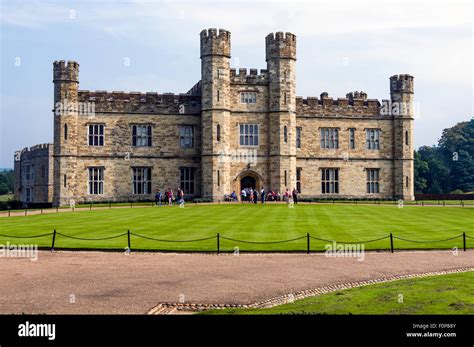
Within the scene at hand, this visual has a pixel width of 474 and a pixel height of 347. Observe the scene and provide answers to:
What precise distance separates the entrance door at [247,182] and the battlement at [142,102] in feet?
22.2

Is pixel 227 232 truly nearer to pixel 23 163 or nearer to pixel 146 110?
pixel 146 110

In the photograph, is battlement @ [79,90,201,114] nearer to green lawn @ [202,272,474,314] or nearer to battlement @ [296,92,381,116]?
battlement @ [296,92,381,116]

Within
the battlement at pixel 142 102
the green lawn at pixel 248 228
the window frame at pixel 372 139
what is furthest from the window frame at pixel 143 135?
the window frame at pixel 372 139

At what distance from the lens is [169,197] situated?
3834 centimetres

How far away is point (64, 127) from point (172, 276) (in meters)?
31.0

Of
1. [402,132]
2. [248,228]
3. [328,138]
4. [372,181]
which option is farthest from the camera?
[372,181]

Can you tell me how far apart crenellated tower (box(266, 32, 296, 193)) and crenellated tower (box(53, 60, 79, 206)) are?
50.7 ft

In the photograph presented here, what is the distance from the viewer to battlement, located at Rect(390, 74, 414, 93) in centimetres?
4675

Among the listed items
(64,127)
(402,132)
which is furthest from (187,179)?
(402,132)

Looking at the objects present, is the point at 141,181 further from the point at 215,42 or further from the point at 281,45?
the point at 281,45

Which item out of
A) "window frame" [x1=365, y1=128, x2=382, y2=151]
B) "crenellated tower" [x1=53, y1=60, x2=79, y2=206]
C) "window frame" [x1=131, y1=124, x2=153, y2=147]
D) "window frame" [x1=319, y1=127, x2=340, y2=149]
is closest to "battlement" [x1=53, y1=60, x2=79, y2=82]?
"crenellated tower" [x1=53, y1=60, x2=79, y2=206]

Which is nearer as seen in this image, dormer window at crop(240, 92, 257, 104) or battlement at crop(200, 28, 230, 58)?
battlement at crop(200, 28, 230, 58)

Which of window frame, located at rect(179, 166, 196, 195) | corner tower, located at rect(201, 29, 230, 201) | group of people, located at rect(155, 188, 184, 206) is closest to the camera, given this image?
group of people, located at rect(155, 188, 184, 206)

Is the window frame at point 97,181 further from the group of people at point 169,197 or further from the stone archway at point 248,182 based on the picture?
the stone archway at point 248,182
